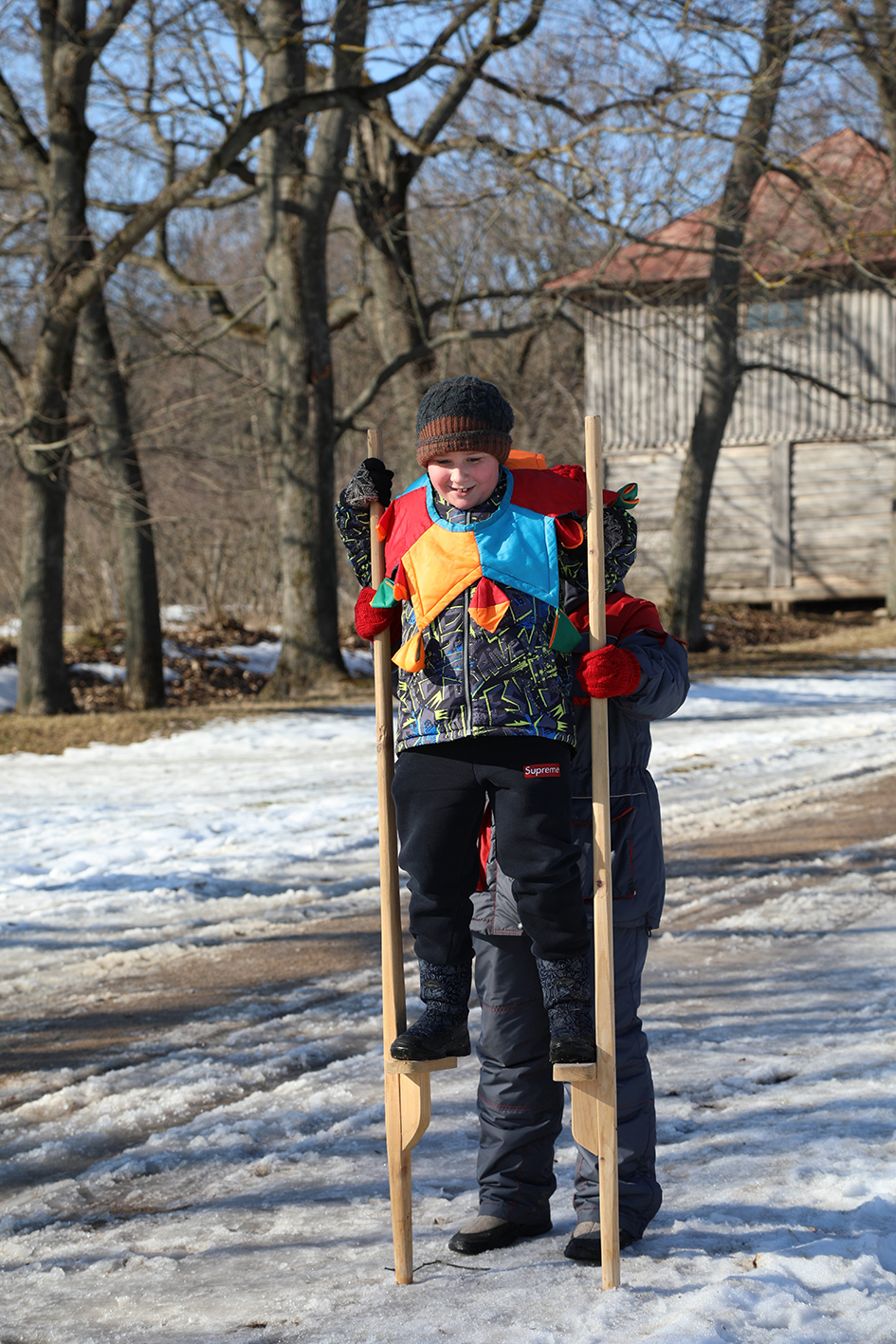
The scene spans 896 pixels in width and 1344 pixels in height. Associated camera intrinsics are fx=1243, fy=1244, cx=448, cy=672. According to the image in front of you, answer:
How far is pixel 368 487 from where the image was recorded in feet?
9.93

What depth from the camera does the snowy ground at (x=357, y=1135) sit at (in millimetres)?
2627

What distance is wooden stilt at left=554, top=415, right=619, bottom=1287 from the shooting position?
274cm

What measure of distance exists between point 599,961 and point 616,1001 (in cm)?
23

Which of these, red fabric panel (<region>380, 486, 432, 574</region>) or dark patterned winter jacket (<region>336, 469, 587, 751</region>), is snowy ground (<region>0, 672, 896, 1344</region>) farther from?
red fabric panel (<region>380, 486, 432, 574</region>)

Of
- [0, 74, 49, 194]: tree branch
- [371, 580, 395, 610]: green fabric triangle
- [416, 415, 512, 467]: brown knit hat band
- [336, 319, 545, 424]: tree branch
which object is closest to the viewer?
[416, 415, 512, 467]: brown knit hat band

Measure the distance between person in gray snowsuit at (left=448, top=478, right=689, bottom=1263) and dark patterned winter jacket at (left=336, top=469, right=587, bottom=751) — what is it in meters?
0.14

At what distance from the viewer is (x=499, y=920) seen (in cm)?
290

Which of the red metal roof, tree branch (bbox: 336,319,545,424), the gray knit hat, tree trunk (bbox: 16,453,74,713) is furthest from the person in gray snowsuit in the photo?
tree branch (bbox: 336,319,545,424)

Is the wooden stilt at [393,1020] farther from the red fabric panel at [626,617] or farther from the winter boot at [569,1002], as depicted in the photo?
the red fabric panel at [626,617]

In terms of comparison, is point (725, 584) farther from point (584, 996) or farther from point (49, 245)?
point (584, 996)

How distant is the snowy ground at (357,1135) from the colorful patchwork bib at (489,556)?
139 cm

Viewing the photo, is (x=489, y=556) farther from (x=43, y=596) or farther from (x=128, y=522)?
(x=128, y=522)

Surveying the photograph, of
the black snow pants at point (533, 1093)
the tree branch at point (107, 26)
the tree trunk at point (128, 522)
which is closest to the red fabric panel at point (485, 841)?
the black snow pants at point (533, 1093)

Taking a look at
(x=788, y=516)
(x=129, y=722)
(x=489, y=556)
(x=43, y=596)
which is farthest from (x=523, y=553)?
(x=788, y=516)
